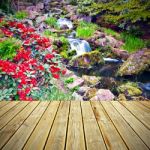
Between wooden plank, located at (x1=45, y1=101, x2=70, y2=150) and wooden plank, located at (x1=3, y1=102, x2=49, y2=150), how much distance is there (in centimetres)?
17

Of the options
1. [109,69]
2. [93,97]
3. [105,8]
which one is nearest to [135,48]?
[109,69]

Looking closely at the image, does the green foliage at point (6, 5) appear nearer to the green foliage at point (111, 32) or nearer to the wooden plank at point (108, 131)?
the green foliage at point (111, 32)

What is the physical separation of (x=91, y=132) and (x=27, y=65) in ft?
6.26

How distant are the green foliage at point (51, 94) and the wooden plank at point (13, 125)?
736 millimetres

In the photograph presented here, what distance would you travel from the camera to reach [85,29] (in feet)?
14.3

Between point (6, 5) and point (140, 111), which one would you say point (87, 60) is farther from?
point (6, 5)

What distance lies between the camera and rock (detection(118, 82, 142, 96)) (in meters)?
3.53

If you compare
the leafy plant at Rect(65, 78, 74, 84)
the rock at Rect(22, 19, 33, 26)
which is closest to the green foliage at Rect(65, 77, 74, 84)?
the leafy plant at Rect(65, 78, 74, 84)

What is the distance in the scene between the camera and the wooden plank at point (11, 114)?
203 cm

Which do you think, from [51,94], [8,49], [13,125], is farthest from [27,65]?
[13,125]

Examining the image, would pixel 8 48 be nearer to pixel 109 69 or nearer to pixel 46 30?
pixel 46 30

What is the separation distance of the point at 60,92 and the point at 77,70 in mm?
580

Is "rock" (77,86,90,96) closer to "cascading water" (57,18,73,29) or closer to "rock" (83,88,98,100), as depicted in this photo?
"rock" (83,88,98,100)

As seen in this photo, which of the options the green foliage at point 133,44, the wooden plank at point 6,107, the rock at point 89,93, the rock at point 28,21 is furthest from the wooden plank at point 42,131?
the rock at point 28,21
